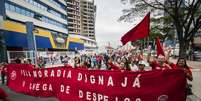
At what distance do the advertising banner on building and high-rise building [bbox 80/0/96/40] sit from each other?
15476 cm

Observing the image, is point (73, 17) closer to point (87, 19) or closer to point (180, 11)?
point (87, 19)

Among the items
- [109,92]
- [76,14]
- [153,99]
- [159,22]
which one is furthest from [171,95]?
[76,14]

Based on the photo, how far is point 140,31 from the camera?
31.7 ft

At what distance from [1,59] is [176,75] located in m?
28.0

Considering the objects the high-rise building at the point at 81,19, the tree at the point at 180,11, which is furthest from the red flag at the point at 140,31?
the high-rise building at the point at 81,19

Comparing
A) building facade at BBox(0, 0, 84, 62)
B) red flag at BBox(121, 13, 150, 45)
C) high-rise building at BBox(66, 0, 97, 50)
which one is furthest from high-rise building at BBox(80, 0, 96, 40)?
red flag at BBox(121, 13, 150, 45)

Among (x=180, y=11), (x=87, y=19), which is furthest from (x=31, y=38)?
(x=87, y=19)

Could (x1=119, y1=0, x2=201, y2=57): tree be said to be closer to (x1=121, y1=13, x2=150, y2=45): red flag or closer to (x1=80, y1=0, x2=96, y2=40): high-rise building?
(x1=121, y1=13, x2=150, y2=45): red flag

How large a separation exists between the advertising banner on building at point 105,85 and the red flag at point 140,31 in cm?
279

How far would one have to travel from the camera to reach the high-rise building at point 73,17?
142750 millimetres

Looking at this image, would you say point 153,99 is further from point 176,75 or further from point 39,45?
point 39,45

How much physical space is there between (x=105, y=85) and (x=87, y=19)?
6473 inches

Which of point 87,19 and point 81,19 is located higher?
point 87,19

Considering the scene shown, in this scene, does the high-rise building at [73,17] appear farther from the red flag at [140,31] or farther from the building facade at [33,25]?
the red flag at [140,31]
